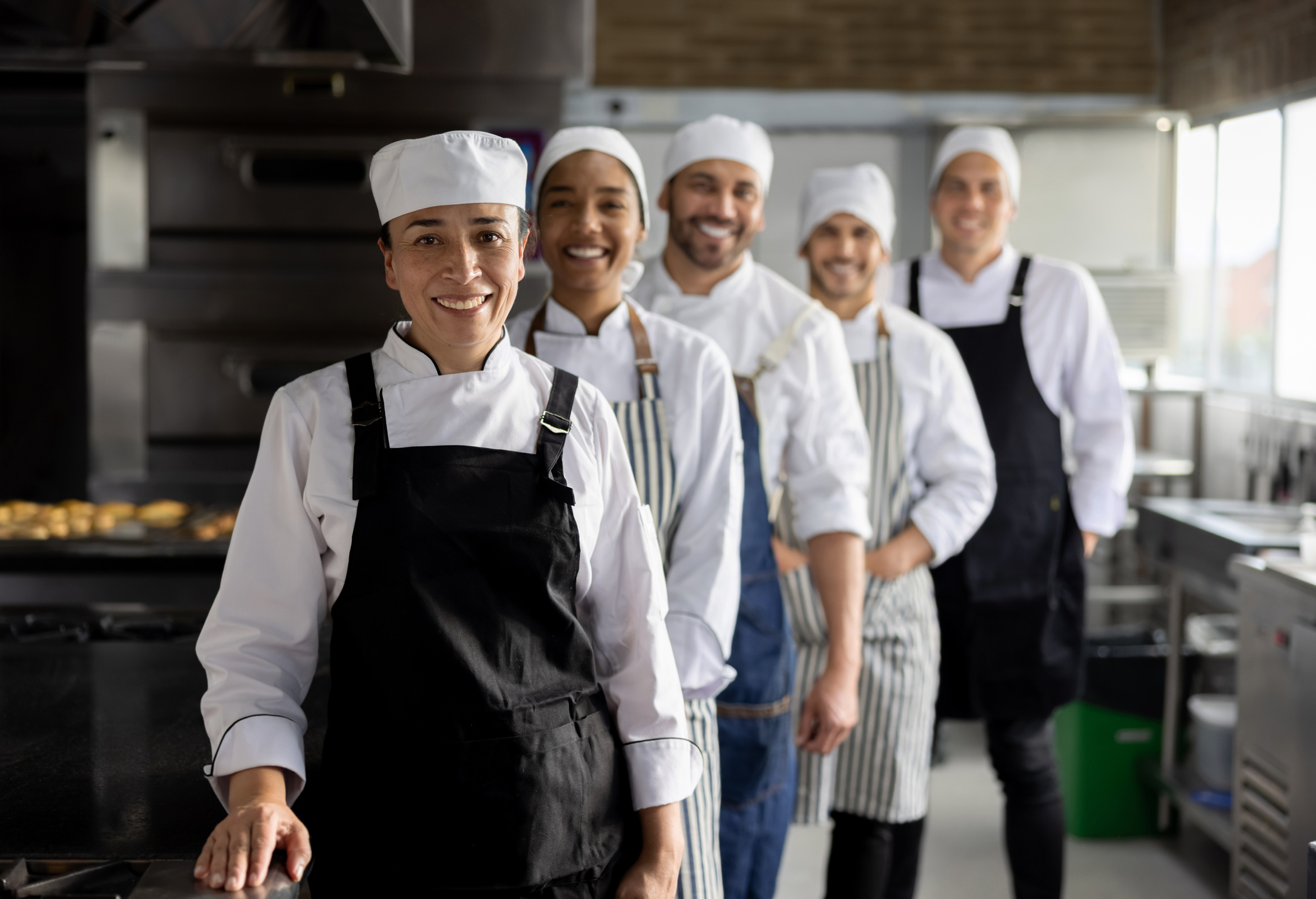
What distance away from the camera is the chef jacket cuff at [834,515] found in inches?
76.3

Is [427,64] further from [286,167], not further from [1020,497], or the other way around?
[1020,497]

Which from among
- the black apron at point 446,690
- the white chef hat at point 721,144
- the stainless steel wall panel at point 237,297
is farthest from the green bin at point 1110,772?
the black apron at point 446,690

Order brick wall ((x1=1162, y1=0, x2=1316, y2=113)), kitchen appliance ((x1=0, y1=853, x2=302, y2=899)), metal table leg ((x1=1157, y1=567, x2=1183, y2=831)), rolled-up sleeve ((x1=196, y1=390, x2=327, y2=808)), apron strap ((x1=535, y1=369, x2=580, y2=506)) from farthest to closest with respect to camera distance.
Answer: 1. brick wall ((x1=1162, y1=0, x2=1316, y2=113))
2. metal table leg ((x1=1157, y1=567, x2=1183, y2=831))
3. apron strap ((x1=535, y1=369, x2=580, y2=506))
4. rolled-up sleeve ((x1=196, y1=390, x2=327, y2=808))
5. kitchen appliance ((x1=0, y1=853, x2=302, y2=899))

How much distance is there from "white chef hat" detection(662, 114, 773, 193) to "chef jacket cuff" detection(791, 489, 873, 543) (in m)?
0.56

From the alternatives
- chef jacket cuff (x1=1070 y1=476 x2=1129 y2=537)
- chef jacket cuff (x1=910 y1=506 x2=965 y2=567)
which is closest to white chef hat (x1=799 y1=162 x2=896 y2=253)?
chef jacket cuff (x1=910 y1=506 x2=965 y2=567)

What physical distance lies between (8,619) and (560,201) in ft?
3.79

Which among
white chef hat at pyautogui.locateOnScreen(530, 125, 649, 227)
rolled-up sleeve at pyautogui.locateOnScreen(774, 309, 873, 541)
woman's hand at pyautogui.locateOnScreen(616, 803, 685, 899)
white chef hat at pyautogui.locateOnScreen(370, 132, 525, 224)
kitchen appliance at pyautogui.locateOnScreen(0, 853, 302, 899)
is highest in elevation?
white chef hat at pyautogui.locateOnScreen(530, 125, 649, 227)

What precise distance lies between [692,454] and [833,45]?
11.7ft

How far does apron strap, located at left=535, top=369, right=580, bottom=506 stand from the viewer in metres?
1.21

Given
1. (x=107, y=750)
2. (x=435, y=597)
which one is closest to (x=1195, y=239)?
(x=435, y=597)

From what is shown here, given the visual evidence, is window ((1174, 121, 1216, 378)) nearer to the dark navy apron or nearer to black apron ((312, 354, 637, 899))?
the dark navy apron

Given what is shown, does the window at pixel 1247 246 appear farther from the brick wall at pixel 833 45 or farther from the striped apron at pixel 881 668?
the striped apron at pixel 881 668

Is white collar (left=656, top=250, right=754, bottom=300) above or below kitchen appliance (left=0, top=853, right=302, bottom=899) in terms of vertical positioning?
above

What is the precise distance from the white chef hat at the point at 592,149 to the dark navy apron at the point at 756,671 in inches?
15.8
